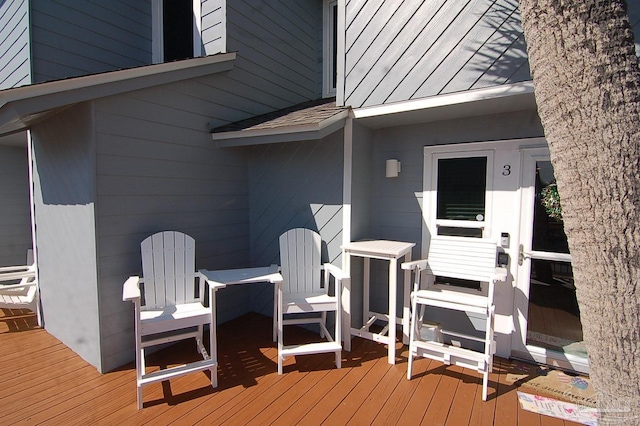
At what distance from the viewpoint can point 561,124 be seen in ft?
3.66

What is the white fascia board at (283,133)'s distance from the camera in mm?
2889

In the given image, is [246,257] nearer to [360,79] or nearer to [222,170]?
[222,170]

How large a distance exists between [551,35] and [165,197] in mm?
3092

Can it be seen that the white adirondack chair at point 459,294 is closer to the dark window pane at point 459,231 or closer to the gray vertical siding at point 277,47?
the dark window pane at point 459,231

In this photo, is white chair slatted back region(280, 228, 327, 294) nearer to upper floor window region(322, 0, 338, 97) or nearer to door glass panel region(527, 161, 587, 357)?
door glass panel region(527, 161, 587, 357)

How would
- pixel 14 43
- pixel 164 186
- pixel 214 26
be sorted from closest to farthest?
pixel 164 186, pixel 14 43, pixel 214 26

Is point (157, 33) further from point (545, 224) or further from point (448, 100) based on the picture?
point (545, 224)

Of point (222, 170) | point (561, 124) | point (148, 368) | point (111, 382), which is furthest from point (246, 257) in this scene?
point (561, 124)

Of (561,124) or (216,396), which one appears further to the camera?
(216,396)

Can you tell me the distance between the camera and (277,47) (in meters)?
4.39

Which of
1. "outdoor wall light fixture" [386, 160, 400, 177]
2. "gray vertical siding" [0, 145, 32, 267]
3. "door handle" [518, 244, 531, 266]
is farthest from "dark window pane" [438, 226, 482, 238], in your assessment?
"gray vertical siding" [0, 145, 32, 267]

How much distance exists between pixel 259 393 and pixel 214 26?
12.8ft

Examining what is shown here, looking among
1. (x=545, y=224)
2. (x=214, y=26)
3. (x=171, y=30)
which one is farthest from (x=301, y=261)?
(x=171, y=30)

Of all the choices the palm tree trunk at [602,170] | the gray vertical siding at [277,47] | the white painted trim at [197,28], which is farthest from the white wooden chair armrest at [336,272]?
the white painted trim at [197,28]
